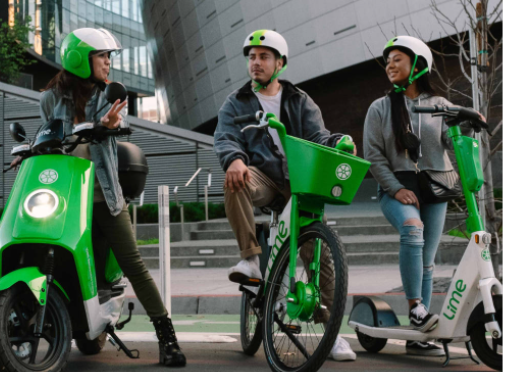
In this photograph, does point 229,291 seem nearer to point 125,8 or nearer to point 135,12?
point 125,8

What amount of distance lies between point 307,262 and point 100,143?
1334 millimetres

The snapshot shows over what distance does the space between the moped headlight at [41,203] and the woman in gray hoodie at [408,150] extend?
6.34 feet

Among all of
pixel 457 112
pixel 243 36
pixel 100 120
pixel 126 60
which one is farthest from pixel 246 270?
pixel 126 60

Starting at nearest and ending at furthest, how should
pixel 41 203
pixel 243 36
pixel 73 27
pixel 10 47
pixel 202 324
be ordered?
pixel 41 203 < pixel 202 324 < pixel 243 36 < pixel 10 47 < pixel 73 27

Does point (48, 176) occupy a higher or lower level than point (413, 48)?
lower

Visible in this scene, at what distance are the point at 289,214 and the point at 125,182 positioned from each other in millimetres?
1098

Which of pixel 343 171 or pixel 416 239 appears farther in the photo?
pixel 416 239

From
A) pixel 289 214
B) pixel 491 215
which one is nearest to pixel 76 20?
pixel 491 215

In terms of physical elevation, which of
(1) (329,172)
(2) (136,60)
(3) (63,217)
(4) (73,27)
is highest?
(2) (136,60)

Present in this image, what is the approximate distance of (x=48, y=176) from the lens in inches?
144

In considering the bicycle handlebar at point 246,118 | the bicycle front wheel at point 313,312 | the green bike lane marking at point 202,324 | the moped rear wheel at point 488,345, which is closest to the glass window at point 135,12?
the green bike lane marking at point 202,324

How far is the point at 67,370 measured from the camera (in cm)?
392

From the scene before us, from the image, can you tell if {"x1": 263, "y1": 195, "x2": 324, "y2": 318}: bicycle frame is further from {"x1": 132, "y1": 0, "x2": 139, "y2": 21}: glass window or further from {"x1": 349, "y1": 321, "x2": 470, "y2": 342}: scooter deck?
{"x1": 132, "y1": 0, "x2": 139, "y2": 21}: glass window

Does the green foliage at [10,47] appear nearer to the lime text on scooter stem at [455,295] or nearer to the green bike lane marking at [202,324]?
the green bike lane marking at [202,324]
